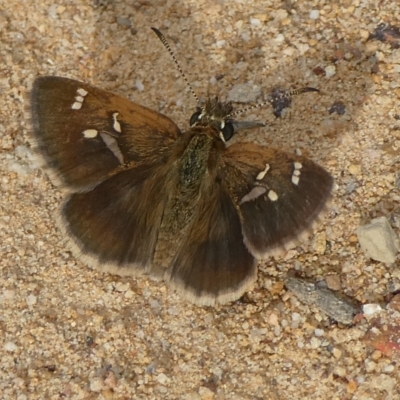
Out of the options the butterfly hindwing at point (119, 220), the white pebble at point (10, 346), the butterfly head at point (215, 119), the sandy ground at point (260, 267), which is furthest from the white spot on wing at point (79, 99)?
the white pebble at point (10, 346)

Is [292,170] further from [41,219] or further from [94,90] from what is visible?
[41,219]

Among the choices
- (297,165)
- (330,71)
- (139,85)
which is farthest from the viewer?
(139,85)

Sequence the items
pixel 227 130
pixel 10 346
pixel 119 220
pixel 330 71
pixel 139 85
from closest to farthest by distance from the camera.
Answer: pixel 119 220 → pixel 10 346 → pixel 227 130 → pixel 330 71 → pixel 139 85

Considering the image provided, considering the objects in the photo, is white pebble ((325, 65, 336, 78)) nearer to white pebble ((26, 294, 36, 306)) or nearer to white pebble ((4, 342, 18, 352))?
white pebble ((26, 294, 36, 306))

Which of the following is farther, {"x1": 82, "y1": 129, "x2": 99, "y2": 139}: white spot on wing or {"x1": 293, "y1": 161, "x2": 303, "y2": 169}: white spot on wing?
{"x1": 82, "y1": 129, "x2": 99, "y2": 139}: white spot on wing

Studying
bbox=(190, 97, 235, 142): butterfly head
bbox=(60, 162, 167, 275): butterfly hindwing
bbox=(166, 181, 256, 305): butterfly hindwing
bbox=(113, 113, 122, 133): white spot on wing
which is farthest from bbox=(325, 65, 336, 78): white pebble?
bbox=(113, 113, 122, 133): white spot on wing

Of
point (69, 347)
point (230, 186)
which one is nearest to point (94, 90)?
point (230, 186)

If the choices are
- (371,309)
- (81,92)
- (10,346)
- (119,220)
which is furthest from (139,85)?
(371,309)

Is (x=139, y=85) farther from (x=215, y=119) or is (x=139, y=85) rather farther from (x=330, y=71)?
(x=330, y=71)

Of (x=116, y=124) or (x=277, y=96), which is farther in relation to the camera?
(x=277, y=96)
